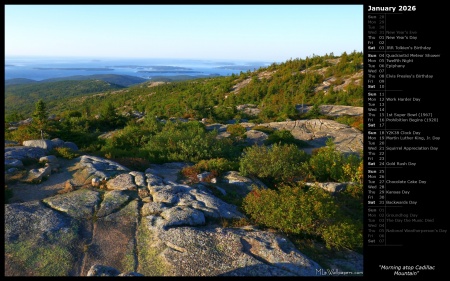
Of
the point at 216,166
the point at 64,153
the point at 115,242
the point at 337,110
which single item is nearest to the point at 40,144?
the point at 64,153

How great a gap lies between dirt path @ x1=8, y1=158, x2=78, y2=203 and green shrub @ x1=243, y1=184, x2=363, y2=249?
25.5ft

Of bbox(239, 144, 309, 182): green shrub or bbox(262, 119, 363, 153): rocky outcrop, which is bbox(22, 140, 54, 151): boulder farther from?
bbox(262, 119, 363, 153): rocky outcrop

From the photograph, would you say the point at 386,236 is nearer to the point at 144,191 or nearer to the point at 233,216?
the point at 233,216

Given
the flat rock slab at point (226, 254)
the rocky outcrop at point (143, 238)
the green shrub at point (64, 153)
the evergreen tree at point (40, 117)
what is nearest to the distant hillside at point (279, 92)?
the evergreen tree at point (40, 117)

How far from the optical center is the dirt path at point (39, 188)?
408 inches

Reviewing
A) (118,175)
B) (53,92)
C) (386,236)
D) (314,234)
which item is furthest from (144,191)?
(53,92)

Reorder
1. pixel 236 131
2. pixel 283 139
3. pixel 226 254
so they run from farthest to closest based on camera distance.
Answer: pixel 236 131
pixel 283 139
pixel 226 254

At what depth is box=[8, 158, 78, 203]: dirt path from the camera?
34.0 feet

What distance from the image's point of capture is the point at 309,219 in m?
8.49

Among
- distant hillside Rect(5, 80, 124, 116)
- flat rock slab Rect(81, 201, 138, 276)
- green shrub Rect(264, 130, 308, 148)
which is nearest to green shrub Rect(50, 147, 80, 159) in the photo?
flat rock slab Rect(81, 201, 138, 276)

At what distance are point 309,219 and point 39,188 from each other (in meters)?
10.3

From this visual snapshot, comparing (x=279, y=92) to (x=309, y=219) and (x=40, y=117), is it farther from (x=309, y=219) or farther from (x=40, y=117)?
(x=309, y=219)

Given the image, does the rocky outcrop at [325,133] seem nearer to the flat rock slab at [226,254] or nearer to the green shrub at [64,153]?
the flat rock slab at [226,254]

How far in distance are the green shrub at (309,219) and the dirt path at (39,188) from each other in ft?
25.5
